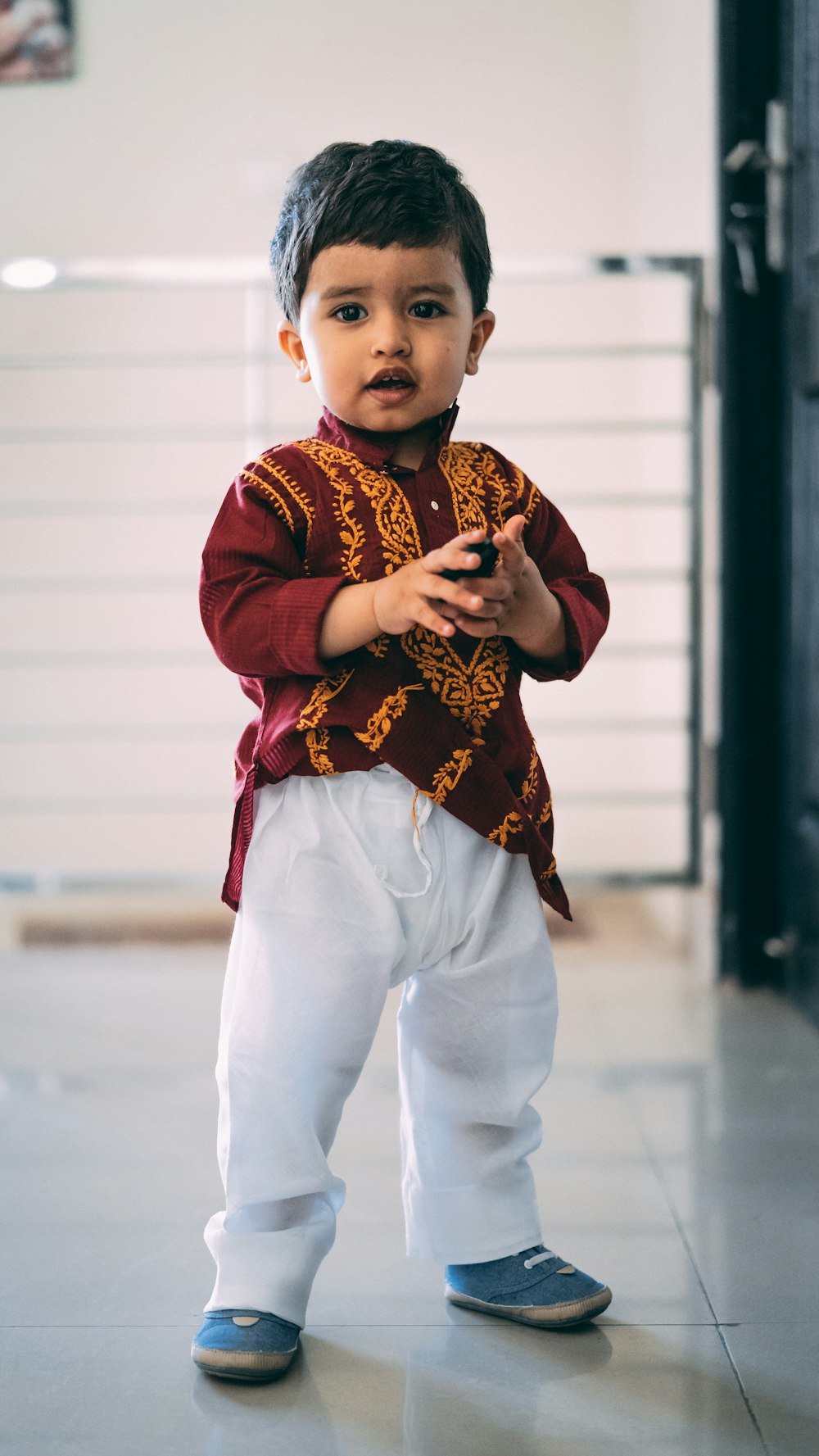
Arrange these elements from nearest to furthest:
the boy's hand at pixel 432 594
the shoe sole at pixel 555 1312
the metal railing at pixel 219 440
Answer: the boy's hand at pixel 432 594, the shoe sole at pixel 555 1312, the metal railing at pixel 219 440

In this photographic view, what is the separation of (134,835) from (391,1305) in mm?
2283

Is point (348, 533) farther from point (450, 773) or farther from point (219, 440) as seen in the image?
point (219, 440)

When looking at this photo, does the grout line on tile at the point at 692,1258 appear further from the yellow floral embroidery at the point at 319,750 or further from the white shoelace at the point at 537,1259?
the yellow floral embroidery at the point at 319,750

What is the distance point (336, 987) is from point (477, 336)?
1.50ft

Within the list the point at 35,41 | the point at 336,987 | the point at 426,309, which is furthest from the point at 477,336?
the point at 35,41

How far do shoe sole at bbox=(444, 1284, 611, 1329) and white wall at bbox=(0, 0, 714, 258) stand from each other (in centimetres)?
240

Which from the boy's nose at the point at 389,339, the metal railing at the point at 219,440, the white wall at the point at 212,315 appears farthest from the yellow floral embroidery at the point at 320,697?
the white wall at the point at 212,315

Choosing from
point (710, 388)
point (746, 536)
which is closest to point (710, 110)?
point (710, 388)

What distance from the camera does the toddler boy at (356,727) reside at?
90 centimetres

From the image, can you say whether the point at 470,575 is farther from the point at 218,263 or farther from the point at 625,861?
the point at 625,861

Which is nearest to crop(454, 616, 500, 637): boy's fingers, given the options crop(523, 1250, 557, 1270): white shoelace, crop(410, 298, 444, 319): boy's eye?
crop(410, 298, 444, 319): boy's eye

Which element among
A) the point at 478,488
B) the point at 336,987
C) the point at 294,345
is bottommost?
the point at 336,987

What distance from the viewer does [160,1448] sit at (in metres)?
0.85

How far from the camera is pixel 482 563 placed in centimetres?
80
